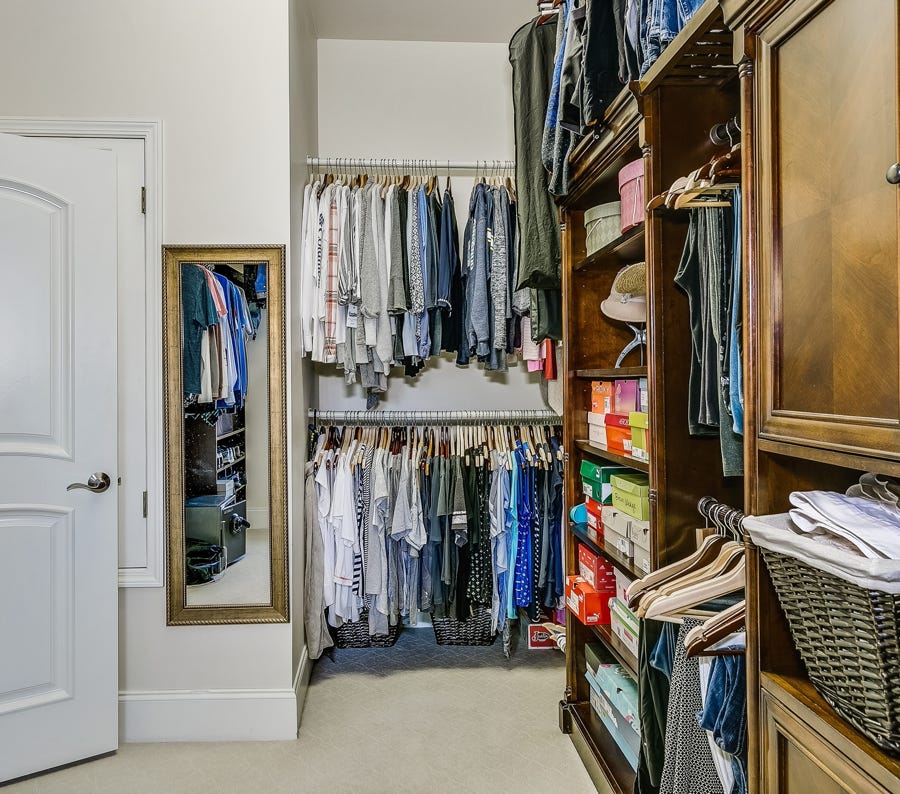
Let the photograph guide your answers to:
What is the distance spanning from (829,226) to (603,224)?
1.13 metres

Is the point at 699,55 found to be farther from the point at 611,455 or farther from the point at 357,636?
the point at 357,636

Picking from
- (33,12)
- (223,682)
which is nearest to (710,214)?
(223,682)

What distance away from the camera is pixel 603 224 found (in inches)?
76.6

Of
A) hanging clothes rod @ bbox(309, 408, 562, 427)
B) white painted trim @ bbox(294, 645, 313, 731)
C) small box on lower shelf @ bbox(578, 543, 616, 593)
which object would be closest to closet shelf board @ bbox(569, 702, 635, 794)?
small box on lower shelf @ bbox(578, 543, 616, 593)

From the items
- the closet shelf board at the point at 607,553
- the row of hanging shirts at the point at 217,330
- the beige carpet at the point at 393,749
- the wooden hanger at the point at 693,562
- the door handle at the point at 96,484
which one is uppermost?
the row of hanging shirts at the point at 217,330

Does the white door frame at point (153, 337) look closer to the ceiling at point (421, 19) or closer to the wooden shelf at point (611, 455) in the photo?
the ceiling at point (421, 19)

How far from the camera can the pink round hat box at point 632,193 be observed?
162 cm

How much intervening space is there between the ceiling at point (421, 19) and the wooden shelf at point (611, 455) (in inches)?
83.8

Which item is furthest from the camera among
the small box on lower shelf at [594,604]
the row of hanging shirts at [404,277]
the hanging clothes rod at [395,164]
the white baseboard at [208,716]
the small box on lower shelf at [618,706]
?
the hanging clothes rod at [395,164]

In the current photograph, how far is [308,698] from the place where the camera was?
2.55 metres

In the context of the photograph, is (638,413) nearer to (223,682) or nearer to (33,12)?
(223,682)

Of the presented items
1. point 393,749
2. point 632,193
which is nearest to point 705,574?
point 632,193

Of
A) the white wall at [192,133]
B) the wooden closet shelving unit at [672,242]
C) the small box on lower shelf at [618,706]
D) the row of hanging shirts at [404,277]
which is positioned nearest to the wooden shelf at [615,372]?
the wooden closet shelving unit at [672,242]

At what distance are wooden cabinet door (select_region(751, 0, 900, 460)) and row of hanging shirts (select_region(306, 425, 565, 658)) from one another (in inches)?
71.1
